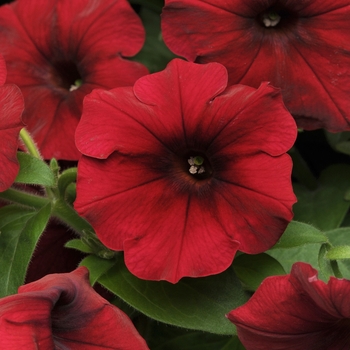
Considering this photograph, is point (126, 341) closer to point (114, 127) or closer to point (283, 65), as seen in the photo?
point (114, 127)

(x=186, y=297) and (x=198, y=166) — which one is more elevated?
(x=198, y=166)

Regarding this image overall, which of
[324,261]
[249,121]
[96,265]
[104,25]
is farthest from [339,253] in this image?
[104,25]

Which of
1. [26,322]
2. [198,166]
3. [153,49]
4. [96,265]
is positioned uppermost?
[153,49]

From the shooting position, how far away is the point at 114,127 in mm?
668

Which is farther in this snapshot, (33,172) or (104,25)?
(104,25)

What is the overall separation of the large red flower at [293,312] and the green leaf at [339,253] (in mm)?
60

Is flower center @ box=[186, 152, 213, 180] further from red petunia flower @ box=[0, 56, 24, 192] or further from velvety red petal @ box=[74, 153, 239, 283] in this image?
red petunia flower @ box=[0, 56, 24, 192]

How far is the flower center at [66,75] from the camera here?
88 centimetres

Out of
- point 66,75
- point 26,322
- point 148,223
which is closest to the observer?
point 26,322

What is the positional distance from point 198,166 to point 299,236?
0.43 feet

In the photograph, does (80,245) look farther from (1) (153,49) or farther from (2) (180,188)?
(1) (153,49)

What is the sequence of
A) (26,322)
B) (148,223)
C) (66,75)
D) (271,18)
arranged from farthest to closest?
1. (66,75)
2. (271,18)
3. (148,223)
4. (26,322)

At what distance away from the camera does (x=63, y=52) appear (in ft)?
2.85

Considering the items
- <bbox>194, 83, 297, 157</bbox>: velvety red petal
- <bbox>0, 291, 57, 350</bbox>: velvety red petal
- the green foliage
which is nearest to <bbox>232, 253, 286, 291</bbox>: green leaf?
the green foliage
